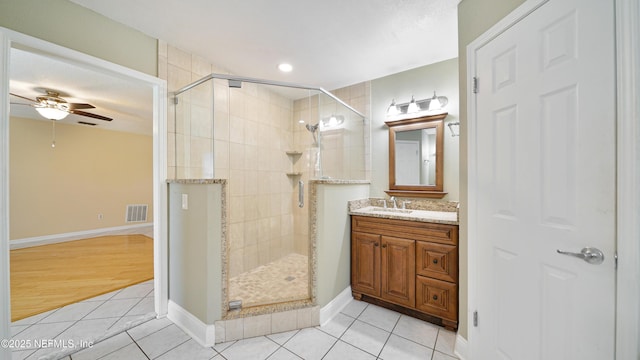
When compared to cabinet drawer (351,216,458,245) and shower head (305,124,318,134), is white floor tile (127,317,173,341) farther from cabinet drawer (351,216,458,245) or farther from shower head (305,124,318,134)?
shower head (305,124,318,134)

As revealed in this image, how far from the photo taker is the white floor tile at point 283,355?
154 cm

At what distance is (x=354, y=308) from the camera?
216cm

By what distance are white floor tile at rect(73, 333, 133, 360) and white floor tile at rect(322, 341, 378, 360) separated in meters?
1.53

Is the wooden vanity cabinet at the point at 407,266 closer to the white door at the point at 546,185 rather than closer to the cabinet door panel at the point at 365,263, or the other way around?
the cabinet door panel at the point at 365,263

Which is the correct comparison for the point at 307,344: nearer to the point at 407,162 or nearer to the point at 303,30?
the point at 407,162

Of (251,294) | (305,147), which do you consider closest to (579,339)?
(251,294)

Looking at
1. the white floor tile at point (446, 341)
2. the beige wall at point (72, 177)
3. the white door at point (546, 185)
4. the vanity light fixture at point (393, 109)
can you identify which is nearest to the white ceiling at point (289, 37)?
the vanity light fixture at point (393, 109)

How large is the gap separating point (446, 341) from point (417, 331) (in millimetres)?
206

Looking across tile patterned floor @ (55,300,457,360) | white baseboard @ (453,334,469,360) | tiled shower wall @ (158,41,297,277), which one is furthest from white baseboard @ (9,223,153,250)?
white baseboard @ (453,334,469,360)

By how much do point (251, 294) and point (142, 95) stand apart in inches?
128

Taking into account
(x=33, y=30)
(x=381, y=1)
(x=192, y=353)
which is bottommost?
(x=192, y=353)

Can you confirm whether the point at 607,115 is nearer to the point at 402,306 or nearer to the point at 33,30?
the point at 402,306

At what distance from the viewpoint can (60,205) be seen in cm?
467

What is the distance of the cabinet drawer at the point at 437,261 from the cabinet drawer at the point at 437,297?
56mm
